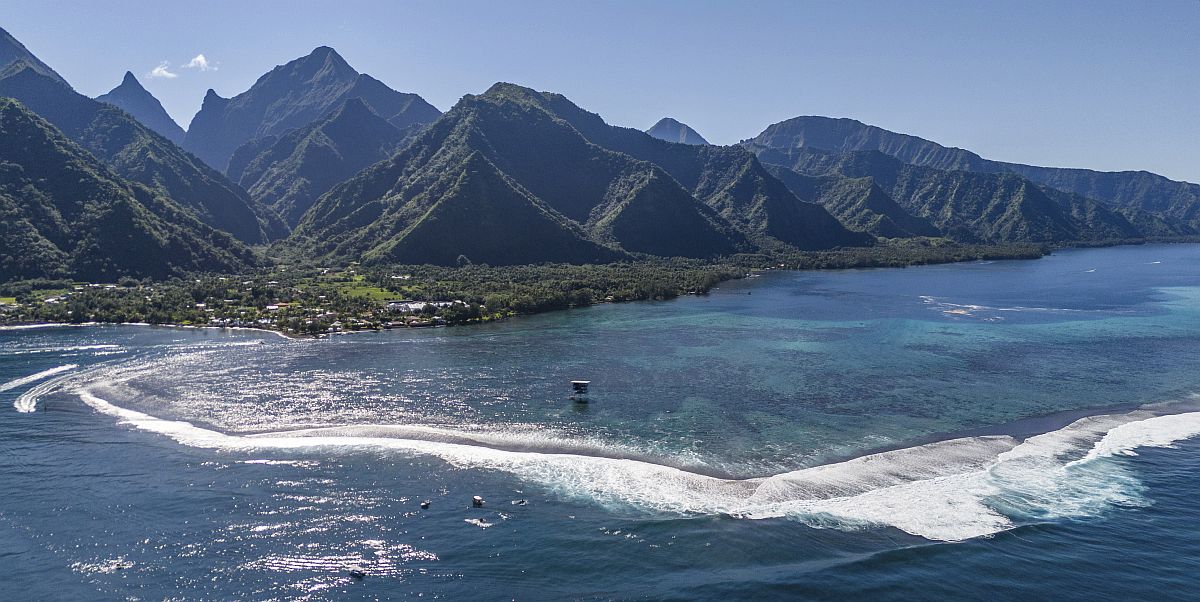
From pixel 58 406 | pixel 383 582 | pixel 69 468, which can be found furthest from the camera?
pixel 58 406

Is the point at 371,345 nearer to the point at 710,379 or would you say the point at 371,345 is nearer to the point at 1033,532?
the point at 710,379

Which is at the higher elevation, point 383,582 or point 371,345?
point 371,345

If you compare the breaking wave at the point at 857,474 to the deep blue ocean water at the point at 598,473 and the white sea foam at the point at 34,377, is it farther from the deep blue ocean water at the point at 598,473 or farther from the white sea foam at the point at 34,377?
the white sea foam at the point at 34,377

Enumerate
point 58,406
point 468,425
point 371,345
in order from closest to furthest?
point 468,425 → point 58,406 → point 371,345

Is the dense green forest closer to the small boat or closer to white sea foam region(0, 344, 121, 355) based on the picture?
white sea foam region(0, 344, 121, 355)

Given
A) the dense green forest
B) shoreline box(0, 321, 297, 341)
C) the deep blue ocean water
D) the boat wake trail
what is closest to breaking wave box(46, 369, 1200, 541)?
the deep blue ocean water

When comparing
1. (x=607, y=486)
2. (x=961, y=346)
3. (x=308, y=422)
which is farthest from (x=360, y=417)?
(x=961, y=346)
